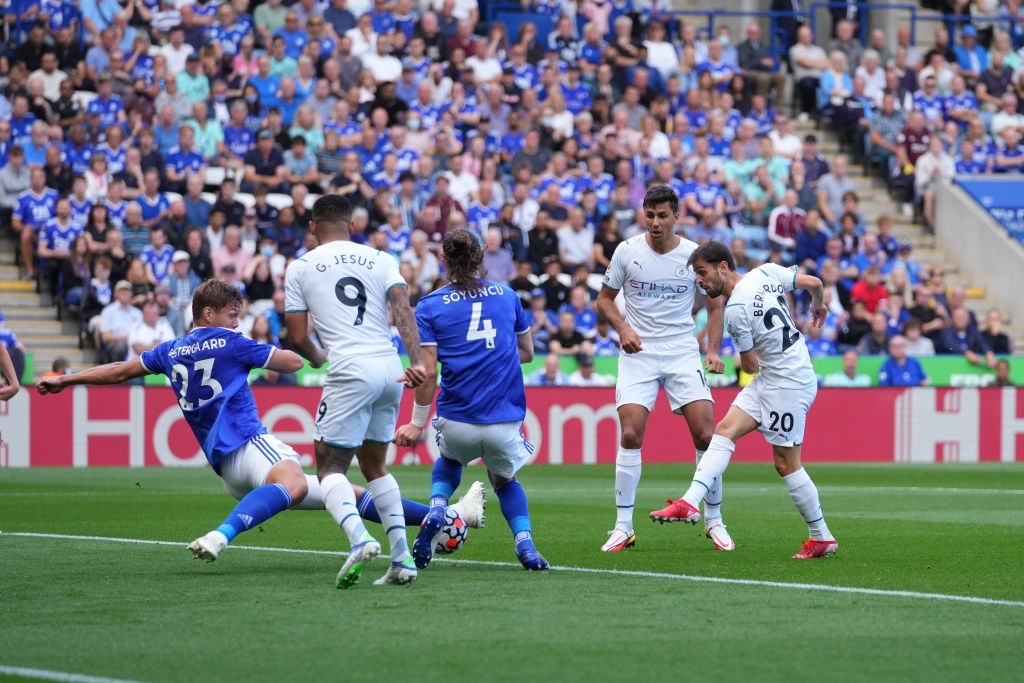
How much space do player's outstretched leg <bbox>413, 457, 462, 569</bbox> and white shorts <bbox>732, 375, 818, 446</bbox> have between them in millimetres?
2108

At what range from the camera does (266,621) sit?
301 inches

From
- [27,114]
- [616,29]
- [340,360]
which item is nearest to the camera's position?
[340,360]

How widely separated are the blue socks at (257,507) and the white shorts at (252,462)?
0.12 metres

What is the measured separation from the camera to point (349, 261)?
911 cm

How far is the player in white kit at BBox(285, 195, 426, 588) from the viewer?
894cm

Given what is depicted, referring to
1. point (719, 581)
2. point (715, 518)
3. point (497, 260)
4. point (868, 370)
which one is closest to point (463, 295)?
point (719, 581)

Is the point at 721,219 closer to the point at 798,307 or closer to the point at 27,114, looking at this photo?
the point at 798,307

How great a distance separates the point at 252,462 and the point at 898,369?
16964 mm

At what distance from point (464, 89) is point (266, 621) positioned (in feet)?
66.0

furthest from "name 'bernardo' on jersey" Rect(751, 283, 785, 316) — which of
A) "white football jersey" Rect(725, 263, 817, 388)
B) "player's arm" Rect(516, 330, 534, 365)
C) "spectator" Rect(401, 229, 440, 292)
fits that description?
"spectator" Rect(401, 229, 440, 292)

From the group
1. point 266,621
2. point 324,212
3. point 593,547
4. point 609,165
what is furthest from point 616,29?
point 266,621

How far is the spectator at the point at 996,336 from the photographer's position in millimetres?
26594

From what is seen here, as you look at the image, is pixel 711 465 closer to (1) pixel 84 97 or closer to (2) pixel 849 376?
(2) pixel 849 376

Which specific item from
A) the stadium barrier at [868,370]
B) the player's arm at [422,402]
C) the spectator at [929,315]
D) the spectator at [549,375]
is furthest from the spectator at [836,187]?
the player's arm at [422,402]
